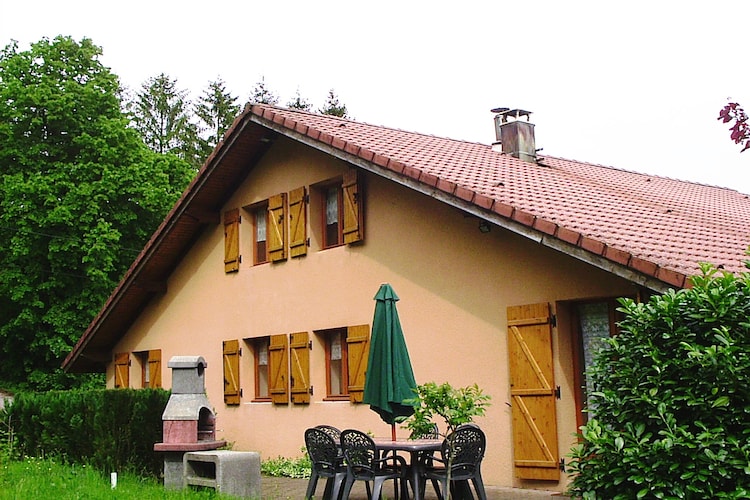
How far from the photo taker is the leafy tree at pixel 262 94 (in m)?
42.2

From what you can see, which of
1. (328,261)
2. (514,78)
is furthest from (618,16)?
(514,78)

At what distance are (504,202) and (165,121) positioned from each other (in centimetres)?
3177

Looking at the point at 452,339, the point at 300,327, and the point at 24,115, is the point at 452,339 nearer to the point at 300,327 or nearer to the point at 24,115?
the point at 300,327

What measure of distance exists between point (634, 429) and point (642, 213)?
18.4 feet

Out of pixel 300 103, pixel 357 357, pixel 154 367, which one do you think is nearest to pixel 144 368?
pixel 154 367

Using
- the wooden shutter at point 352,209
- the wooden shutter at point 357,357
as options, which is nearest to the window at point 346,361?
the wooden shutter at point 357,357

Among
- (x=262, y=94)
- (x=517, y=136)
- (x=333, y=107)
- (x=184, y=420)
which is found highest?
(x=262, y=94)

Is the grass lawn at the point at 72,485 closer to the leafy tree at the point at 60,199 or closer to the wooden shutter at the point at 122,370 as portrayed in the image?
the wooden shutter at the point at 122,370

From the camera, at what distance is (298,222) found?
14469 millimetres

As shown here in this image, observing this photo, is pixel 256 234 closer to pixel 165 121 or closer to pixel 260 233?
pixel 260 233

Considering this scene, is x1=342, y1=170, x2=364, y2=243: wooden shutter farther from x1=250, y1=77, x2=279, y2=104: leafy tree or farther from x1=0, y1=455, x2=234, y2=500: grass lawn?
x1=250, y1=77, x2=279, y2=104: leafy tree

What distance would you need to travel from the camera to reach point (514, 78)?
62.1 feet

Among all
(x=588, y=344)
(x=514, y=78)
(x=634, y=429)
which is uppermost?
(x=514, y=78)

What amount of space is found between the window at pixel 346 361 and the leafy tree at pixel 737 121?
9367mm
